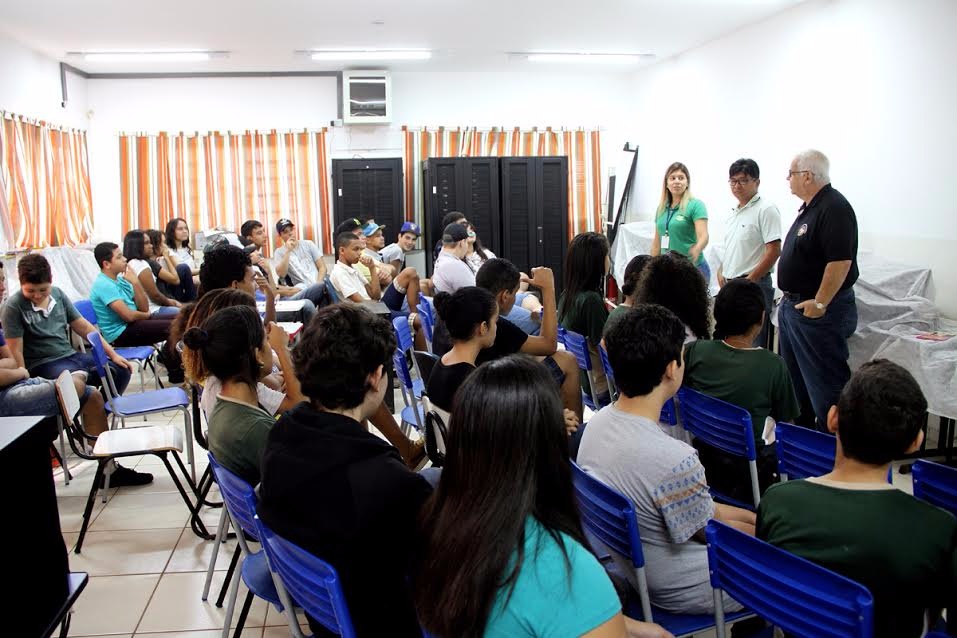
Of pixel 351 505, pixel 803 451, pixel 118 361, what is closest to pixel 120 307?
pixel 118 361

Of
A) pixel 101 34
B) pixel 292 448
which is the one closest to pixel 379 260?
pixel 101 34

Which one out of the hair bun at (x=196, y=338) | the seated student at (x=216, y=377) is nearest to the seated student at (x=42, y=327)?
the seated student at (x=216, y=377)

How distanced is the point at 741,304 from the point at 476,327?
95 centimetres

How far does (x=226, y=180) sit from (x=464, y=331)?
6.83m

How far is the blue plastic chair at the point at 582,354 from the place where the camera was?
345cm

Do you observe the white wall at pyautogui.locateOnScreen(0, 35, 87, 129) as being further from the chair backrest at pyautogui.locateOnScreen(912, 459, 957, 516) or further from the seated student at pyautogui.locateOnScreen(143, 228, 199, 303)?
the chair backrest at pyautogui.locateOnScreen(912, 459, 957, 516)

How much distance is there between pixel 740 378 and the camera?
241 centimetres

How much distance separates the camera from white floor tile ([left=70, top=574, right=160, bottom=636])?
251cm

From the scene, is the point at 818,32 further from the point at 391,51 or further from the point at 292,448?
the point at 292,448

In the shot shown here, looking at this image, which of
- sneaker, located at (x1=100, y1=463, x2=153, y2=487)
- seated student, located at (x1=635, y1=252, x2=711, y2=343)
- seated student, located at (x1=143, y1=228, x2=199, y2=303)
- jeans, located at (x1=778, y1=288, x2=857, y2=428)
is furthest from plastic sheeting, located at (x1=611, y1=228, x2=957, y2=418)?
seated student, located at (x1=143, y1=228, x2=199, y2=303)

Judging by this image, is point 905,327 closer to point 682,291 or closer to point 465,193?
point 682,291

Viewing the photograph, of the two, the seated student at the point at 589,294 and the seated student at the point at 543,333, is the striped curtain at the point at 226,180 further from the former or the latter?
the seated student at the point at 543,333

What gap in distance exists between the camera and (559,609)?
1069mm

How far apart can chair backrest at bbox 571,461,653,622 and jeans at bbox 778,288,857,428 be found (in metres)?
2.32
